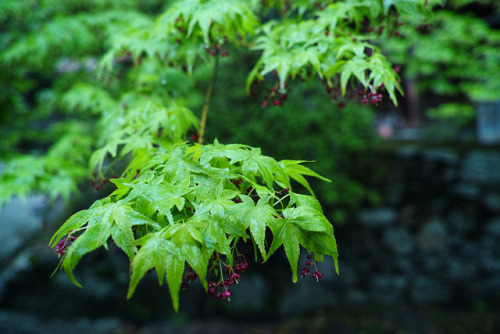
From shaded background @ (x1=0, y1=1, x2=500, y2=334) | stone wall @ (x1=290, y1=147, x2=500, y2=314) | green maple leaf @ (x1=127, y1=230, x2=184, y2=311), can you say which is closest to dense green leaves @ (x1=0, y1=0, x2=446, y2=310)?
green maple leaf @ (x1=127, y1=230, x2=184, y2=311)

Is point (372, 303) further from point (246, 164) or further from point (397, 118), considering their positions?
point (397, 118)

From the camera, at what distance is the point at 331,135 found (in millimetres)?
4738

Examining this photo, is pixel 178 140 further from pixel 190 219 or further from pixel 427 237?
pixel 427 237

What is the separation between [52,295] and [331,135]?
201 inches

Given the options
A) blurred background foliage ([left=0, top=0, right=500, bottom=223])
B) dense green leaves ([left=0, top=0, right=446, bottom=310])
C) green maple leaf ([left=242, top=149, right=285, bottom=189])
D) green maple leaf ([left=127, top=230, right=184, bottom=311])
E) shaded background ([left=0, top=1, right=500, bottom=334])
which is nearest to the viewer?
green maple leaf ([left=127, top=230, right=184, bottom=311])

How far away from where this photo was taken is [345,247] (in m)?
5.02

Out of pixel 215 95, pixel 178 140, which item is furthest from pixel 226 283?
pixel 215 95

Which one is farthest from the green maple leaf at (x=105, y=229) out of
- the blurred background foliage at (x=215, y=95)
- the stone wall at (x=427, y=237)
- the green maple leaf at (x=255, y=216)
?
the stone wall at (x=427, y=237)

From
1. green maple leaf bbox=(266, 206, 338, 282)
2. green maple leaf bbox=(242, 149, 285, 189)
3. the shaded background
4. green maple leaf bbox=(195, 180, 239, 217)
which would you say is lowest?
the shaded background

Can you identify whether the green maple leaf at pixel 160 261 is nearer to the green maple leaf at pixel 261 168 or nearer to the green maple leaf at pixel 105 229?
the green maple leaf at pixel 105 229

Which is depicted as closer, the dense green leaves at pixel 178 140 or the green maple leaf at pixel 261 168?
the dense green leaves at pixel 178 140

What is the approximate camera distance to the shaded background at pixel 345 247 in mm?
4527

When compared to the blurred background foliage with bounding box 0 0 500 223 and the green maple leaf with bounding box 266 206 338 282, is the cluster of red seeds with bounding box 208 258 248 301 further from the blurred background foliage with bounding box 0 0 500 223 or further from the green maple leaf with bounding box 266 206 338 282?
the blurred background foliage with bounding box 0 0 500 223

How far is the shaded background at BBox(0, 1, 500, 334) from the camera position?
4.53 metres
